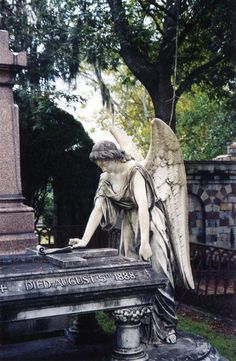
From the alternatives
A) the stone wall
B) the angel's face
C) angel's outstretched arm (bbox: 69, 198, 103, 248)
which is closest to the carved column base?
angel's outstretched arm (bbox: 69, 198, 103, 248)

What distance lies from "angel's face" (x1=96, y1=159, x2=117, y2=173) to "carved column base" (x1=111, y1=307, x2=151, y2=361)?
151 centimetres

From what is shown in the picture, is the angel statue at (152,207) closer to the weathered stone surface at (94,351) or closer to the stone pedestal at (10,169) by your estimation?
the weathered stone surface at (94,351)

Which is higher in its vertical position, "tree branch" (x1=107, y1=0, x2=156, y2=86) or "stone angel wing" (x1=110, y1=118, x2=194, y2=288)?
"tree branch" (x1=107, y1=0, x2=156, y2=86)

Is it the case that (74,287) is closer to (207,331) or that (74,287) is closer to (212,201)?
(207,331)

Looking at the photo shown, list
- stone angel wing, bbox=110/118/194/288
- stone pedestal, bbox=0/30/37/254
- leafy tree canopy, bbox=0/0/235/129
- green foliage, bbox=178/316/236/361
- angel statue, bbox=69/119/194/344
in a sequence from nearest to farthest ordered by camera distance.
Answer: angel statue, bbox=69/119/194/344 → stone angel wing, bbox=110/118/194/288 → stone pedestal, bbox=0/30/37/254 → green foliage, bbox=178/316/236/361 → leafy tree canopy, bbox=0/0/235/129

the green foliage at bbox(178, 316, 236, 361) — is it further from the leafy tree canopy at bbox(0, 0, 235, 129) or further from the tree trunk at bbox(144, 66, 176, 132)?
the tree trunk at bbox(144, 66, 176, 132)

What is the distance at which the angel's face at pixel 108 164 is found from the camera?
5625mm

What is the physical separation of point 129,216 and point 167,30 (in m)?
8.96

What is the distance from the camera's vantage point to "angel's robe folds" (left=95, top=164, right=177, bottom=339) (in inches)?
223

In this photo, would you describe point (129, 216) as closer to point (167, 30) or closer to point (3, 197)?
point (3, 197)

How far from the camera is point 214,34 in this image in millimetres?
12906

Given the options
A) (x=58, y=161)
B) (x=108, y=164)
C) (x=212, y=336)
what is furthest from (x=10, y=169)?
(x=58, y=161)

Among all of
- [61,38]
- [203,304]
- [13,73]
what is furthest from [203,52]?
[13,73]

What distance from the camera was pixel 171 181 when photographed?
20.1 feet
